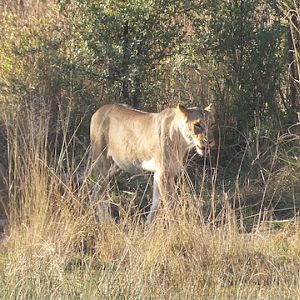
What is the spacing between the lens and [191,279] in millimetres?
6527

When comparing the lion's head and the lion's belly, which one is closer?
the lion's head

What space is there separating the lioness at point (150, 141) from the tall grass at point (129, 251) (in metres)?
0.75

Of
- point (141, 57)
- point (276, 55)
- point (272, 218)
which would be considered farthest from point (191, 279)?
point (276, 55)

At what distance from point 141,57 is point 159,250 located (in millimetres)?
3746

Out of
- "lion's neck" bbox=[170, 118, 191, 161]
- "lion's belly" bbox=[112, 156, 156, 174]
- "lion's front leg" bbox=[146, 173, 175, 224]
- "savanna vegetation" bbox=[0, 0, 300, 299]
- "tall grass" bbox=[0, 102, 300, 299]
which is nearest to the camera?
"tall grass" bbox=[0, 102, 300, 299]

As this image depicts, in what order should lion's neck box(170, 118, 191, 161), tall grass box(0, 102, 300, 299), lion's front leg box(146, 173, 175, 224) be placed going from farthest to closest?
lion's neck box(170, 118, 191, 161) < lion's front leg box(146, 173, 175, 224) < tall grass box(0, 102, 300, 299)

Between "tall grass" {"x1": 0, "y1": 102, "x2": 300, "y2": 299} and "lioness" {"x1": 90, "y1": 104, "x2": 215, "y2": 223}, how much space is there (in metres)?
0.75

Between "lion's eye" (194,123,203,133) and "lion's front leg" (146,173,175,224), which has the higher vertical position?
"lion's eye" (194,123,203,133)

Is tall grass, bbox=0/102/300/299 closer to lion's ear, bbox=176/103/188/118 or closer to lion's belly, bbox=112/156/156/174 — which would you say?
lion's belly, bbox=112/156/156/174

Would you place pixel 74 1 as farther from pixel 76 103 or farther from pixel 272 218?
pixel 272 218

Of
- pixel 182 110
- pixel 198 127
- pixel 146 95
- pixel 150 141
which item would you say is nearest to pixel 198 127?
pixel 198 127

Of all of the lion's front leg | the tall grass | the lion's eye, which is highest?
the lion's eye

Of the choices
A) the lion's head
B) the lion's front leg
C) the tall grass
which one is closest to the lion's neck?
the lion's head

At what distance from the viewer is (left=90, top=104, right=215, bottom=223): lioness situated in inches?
332
